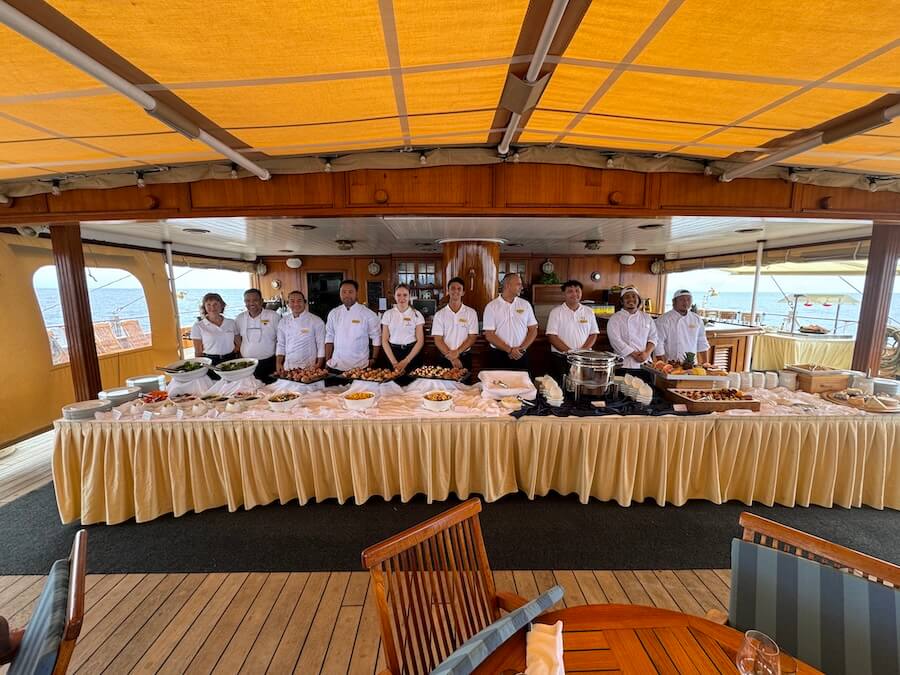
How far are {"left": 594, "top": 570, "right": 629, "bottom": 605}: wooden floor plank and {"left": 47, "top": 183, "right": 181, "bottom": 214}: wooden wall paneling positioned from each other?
4463mm

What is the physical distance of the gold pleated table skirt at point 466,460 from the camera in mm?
2576

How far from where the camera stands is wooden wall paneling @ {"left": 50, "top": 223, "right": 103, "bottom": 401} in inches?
137

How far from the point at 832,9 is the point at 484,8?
4.18 feet

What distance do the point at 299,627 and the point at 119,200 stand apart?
152 inches

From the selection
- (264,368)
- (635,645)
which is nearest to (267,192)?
(264,368)

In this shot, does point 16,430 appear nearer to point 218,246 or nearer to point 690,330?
point 218,246

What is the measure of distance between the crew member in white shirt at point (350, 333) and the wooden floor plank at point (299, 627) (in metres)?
1.94

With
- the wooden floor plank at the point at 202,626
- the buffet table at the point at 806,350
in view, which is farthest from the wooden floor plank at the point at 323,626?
→ the buffet table at the point at 806,350

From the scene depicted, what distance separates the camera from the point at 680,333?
395cm

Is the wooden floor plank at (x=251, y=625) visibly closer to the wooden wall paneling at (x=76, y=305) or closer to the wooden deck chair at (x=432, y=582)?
the wooden deck chair at (x=432, y=582)

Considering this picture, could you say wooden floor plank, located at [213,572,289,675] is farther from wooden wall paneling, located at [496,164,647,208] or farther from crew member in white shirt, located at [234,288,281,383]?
wooden wall paneling, located at [496,164,647,208]

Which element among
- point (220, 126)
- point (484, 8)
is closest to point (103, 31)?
point (220, 126)

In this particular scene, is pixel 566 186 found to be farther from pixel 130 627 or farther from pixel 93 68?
pixel 130 627

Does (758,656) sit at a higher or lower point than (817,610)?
higher
